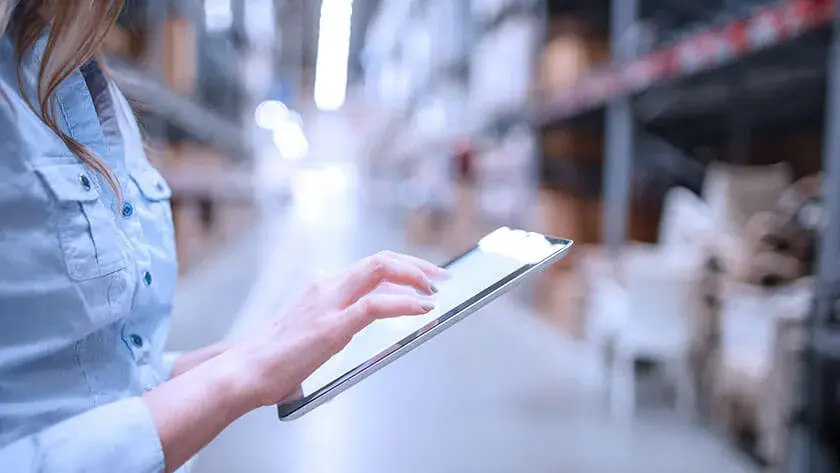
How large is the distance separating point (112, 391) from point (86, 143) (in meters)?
0.21

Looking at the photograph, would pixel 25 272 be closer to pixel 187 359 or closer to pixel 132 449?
pixel 132 449

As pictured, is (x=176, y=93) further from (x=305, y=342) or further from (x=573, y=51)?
(x=305, y=342)

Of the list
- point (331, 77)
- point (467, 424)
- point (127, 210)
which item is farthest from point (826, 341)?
point (331, 77)

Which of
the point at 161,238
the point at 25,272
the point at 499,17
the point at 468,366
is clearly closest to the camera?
the point at 25,272

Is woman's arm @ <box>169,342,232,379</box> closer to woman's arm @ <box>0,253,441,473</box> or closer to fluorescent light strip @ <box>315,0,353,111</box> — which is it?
woman's arm @ <box>0,253,441,473</box>

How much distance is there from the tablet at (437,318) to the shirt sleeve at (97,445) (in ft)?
0.38

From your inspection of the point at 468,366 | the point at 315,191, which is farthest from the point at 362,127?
the point at 468,366

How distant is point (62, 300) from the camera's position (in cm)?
50

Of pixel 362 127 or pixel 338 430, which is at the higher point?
pixel 362 127

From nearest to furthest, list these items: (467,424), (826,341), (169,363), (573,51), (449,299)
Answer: (449,299) → (169,363) → (826,341) → (467,424) → (573,51)

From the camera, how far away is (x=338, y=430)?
1.92 m

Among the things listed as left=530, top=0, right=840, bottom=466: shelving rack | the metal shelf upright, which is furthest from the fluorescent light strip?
the metal shelf upright

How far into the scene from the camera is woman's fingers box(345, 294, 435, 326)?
22.2 inches

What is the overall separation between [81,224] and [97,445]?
0.16m
